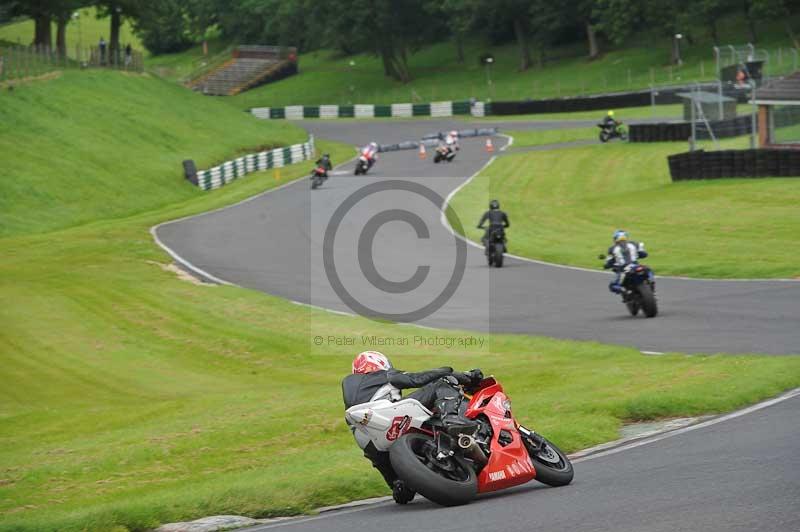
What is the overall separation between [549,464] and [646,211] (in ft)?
97.7

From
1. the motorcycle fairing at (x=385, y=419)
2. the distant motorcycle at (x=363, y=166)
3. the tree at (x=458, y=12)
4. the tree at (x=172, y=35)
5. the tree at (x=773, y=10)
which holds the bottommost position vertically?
the motorcycle fairing at (x=385, y=419)

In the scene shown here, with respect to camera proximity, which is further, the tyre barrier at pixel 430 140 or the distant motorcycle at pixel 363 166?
the tyre barrier at pixel 430 140

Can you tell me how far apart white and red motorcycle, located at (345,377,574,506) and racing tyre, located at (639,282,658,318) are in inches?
482

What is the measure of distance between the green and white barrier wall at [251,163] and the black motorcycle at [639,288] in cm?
3457

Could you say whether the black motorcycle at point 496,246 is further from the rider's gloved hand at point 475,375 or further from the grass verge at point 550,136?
the grass verge at point 550,136

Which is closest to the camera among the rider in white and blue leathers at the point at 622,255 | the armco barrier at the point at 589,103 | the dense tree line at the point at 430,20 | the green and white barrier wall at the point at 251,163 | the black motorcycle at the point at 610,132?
the rider in white and blue leathers at the point at 622,255

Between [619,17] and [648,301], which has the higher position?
[619,17]

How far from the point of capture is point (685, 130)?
55.1 m

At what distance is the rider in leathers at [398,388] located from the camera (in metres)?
9.72

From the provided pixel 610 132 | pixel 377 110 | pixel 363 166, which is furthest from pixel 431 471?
pixel 377 110

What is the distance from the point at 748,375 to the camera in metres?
14.9

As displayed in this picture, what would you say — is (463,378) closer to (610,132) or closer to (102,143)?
(102,143)

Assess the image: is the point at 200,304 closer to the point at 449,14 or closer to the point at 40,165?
the point at 40,165

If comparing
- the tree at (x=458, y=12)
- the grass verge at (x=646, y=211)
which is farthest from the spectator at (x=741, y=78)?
the tree at (x=458, y=12)
